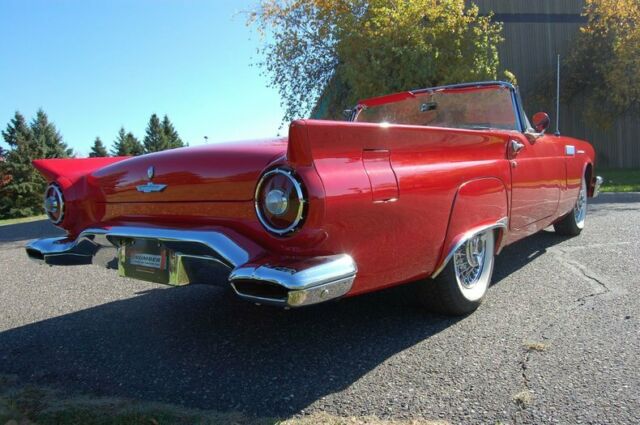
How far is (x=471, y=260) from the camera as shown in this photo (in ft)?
10.7

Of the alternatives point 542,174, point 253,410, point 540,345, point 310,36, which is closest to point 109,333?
point 253,410

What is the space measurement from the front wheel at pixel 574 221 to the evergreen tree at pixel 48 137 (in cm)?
3289

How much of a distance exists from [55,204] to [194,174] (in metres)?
1.25

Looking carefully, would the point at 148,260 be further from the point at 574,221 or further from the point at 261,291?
the point at 574,221

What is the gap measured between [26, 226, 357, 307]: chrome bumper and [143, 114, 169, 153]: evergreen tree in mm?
45273

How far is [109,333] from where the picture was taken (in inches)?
128

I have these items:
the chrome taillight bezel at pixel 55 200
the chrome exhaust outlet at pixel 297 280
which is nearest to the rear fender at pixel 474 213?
the chrome exhaust outlet at pixel 297 280

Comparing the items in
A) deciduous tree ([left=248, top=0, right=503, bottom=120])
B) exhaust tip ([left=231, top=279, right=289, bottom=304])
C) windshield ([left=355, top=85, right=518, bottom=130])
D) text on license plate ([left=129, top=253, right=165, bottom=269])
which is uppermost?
deciduous tree ([left=248, top=0, right=503, bottom=120])

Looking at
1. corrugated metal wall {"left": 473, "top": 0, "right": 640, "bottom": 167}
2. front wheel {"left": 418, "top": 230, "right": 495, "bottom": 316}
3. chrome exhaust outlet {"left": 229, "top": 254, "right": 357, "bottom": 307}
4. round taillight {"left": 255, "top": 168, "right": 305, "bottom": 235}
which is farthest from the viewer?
corrugated metal wall {"left": 473, "top": 0, "right": 640, "bottom": 167}

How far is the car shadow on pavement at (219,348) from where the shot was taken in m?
2.41

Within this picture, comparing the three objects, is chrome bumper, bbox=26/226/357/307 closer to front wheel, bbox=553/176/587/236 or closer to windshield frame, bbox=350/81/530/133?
windshield frame, bbox=350/81/530/133

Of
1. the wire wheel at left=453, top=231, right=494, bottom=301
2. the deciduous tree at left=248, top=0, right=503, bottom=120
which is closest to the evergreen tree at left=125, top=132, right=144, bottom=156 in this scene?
the deciduous tree at left=248, top=0, right=503, bottom=120

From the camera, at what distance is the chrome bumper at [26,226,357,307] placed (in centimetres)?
199

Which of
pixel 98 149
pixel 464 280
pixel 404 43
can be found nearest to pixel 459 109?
pixel 464 280
